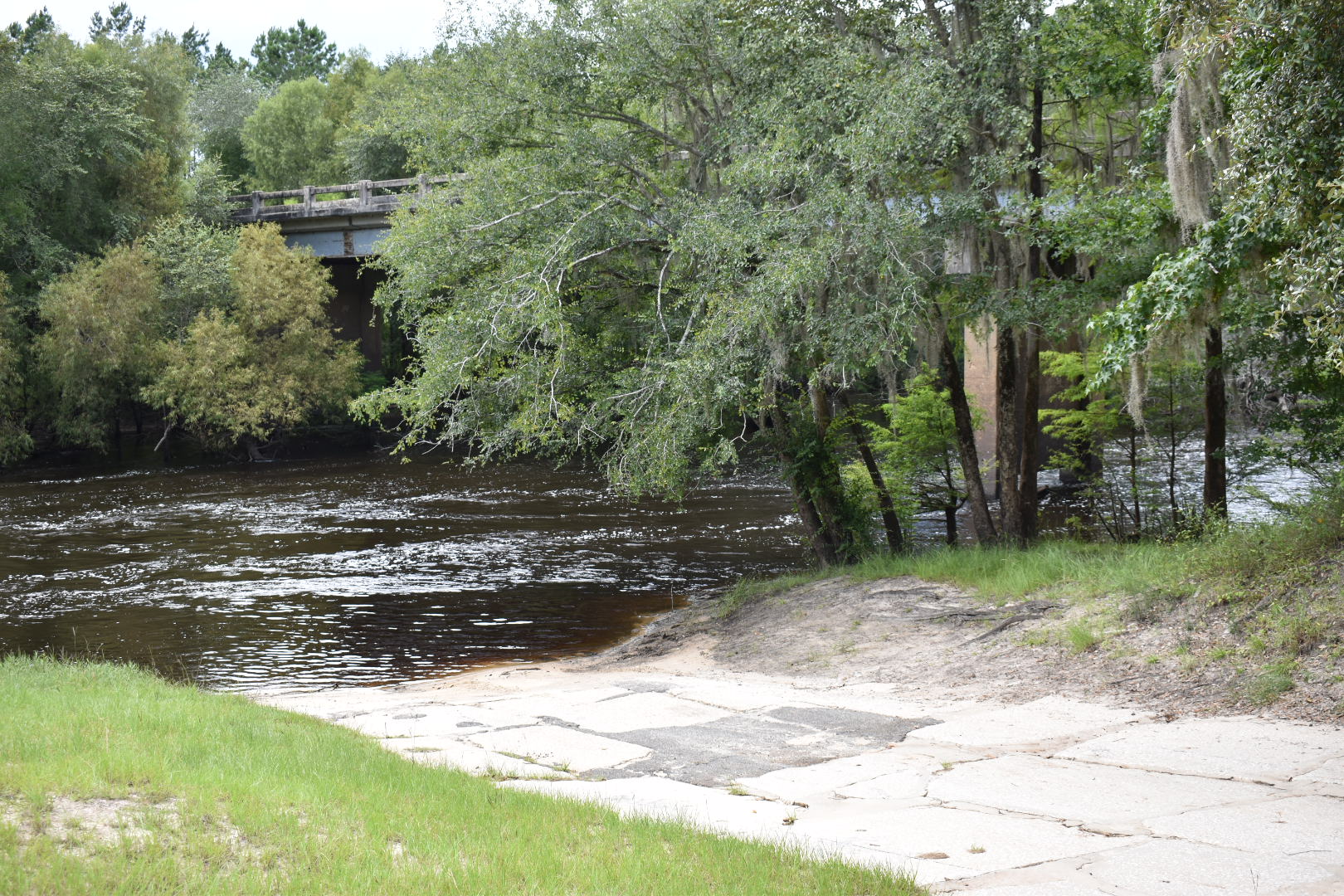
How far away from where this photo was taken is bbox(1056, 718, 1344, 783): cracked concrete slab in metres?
6.76

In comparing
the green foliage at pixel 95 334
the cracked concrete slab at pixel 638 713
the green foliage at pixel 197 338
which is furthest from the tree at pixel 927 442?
the green foliage at pixel 95 334

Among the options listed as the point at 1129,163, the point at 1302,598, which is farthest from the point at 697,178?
the point at 1302,598

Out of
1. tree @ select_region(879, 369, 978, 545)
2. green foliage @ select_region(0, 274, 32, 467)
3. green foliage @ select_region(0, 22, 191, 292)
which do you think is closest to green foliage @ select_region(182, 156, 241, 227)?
green foliage @ select_region(0, 22, 191, 292)

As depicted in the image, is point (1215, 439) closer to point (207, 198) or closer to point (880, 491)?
point (880, 491)

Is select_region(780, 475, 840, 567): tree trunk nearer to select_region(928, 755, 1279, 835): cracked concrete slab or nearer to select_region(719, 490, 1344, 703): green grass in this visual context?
select_region(719, 490, 1344, 703): green grass

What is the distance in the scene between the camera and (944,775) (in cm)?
691

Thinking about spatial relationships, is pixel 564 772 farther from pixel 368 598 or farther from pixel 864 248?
pixel 368 598

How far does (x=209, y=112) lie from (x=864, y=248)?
65877 millimetres

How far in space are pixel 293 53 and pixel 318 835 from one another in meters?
122

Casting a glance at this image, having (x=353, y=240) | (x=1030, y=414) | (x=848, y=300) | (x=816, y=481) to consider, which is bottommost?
(x=816, y=481)

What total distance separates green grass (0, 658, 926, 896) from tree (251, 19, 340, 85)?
381 ft

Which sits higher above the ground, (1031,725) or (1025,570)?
(1025,570)

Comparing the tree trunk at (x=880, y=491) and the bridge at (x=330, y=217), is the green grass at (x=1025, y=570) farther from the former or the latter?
the bridge at (x=330, y=217)

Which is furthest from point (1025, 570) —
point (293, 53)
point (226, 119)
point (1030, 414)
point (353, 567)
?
point (293, 53)
